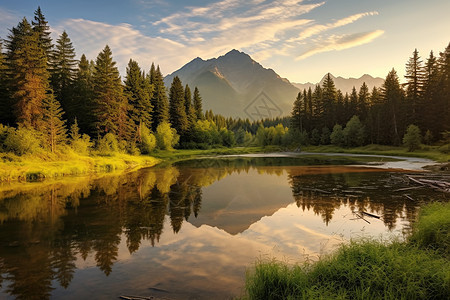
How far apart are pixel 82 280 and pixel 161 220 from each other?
678 cm

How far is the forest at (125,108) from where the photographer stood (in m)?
38.2

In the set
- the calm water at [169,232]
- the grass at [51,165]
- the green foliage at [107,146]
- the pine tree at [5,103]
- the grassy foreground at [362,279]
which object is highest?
the pine tree at [5,103]

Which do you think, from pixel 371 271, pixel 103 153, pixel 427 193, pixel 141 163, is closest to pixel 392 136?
pixel 427 193

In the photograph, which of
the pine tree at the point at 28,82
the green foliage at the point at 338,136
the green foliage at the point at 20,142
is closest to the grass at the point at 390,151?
the green foliage at the point at 338,136

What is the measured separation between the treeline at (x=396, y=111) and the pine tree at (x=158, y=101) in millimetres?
49266

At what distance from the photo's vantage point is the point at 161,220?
15.1 metres

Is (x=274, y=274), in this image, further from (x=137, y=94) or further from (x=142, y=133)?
(x=137, y=94)

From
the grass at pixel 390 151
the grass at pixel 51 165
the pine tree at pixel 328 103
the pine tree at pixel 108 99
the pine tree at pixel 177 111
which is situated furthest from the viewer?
the pine tree at pixel 328 103

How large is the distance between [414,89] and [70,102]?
81280mm

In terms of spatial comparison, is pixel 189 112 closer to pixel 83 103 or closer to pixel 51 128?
pixel 83 103

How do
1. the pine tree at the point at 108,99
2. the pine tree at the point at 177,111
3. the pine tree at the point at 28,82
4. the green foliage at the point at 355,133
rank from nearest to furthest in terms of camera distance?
1. the pine tree at the point at 28,82
2. the pine tree at the point at 108,99
3. the green foliage at the point at 355,133
4. the pine tree at the point at 177,111

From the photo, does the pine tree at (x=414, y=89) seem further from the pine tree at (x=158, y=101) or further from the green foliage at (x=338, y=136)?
the pine tree at (x=158, y=101)

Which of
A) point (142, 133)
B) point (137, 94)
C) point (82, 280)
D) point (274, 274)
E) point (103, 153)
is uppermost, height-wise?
point (137, 94)

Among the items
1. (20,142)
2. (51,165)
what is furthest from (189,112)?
(20,142)
